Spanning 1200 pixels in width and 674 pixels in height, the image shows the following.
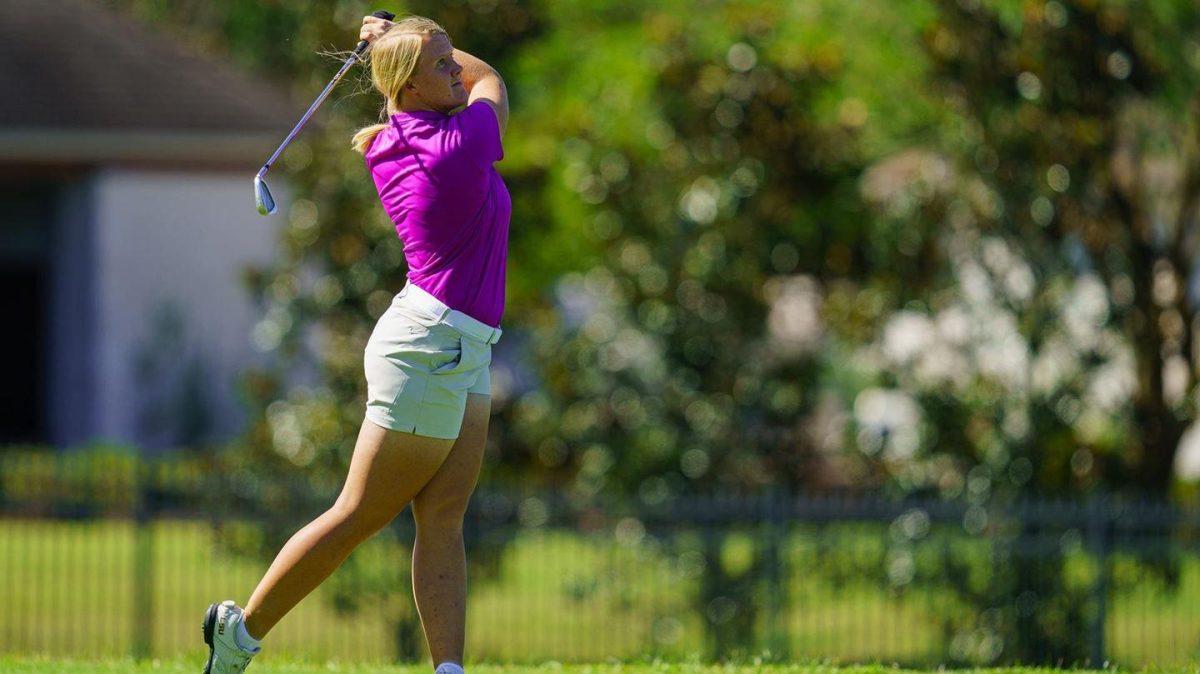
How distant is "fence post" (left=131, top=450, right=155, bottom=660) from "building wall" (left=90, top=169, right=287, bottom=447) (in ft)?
32.7

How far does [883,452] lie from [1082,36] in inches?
114

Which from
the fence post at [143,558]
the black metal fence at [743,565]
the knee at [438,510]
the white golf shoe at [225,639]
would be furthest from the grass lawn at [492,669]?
the fence post at [143,558]

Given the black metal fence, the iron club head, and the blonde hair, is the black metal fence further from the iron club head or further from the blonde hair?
the blonde hair

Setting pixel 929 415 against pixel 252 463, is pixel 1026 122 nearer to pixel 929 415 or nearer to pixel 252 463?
pixel 929 415

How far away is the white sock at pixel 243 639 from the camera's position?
5137 millimetres

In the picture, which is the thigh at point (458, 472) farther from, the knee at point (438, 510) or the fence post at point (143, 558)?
the fence post at point (143, 558)

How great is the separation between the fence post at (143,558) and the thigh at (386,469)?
21.3 ft

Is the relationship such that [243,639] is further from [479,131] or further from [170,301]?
[170,301]

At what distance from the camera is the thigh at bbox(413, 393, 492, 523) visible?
16.9ft

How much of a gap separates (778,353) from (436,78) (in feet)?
25.3

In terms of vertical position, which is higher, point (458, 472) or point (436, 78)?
point (436, 78)

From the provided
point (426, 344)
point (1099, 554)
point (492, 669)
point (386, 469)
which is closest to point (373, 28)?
point (426, 344)

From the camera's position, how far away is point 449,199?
193 inches

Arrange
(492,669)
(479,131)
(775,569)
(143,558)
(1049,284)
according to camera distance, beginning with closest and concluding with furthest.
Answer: (479,131), (492,669), (775,569), (143,558), (1049,284)
